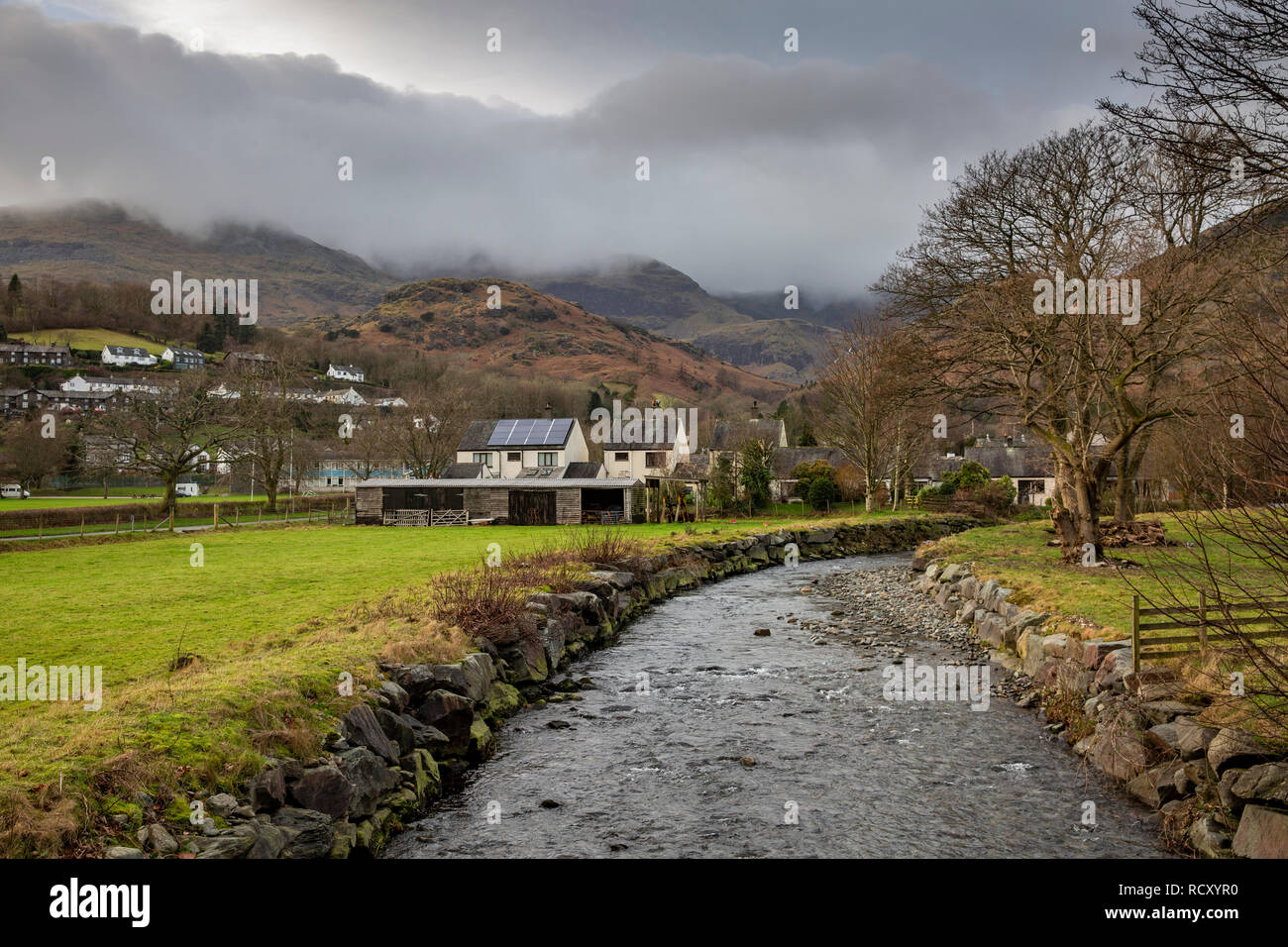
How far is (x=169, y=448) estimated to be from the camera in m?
51.5

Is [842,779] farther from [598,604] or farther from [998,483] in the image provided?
[998,483]

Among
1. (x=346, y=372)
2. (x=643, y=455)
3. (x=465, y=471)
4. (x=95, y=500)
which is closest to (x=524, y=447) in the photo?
(x=465, y=471)

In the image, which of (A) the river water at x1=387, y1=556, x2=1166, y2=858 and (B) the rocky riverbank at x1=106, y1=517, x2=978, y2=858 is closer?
(B) the rocky riverbank at x1=106, y1=517, x2=978, y2=858

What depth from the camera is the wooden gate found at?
5444 cm

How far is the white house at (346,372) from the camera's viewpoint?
162125 mm

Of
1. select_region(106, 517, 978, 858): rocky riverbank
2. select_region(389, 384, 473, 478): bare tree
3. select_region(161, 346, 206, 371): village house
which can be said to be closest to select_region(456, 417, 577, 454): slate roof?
select_region(389, 384, 473, 478): bare tree

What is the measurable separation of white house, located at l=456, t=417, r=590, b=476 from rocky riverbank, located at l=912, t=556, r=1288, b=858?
55.5m

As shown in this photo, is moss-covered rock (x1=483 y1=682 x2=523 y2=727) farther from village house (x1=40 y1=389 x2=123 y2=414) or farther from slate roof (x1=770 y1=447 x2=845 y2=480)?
village house (x1=40 y1=389 x2=123 y2=414)

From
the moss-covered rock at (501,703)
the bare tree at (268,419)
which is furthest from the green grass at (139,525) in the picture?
the moss-covered rock at (501,703)

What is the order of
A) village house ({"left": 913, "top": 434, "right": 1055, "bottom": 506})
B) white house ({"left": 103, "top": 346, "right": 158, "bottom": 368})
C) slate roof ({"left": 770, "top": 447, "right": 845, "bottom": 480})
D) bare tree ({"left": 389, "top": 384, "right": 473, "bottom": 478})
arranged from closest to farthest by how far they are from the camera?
bare tree ({"left": 389, "top": 384, "right": 473, "bottom": 478}), village house ({"left": 913, "top": 434, "right": 1055, "bottom": 506}), slate roof ({"left": 770, "top": 447, "right": 845, "bottom": 480}), white house ({"left": 103, "top": 346, "right": 158, "bottom": 368})

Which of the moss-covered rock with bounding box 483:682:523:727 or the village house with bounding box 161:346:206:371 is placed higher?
the village house with bounding box 161:346:206:371

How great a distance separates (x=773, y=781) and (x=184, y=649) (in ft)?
32.9
